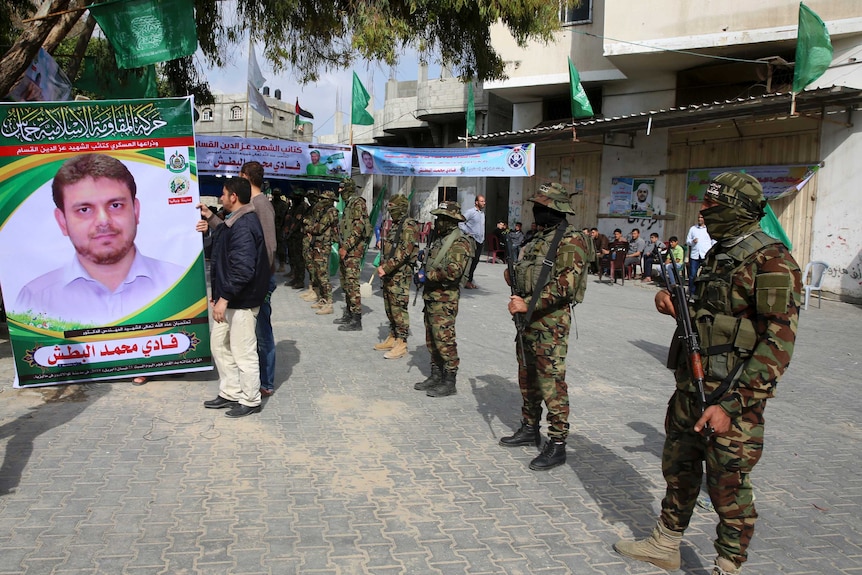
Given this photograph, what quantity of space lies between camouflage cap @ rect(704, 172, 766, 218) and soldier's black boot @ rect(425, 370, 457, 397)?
3420 mm

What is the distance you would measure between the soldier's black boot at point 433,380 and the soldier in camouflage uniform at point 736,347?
10.4ft

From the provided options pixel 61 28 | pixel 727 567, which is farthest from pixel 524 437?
pixel 61 28

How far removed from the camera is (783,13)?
12711mm

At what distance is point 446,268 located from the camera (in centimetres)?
546

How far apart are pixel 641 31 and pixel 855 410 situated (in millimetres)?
11530

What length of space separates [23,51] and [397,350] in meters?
4.96

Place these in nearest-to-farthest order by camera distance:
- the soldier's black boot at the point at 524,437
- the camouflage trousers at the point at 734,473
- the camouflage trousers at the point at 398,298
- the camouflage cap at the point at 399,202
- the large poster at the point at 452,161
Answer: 1. the camouflage trousers at the point at 734,473
2. the soldier's black boot at the point at 524,437
3. the camouflage trousers at the point at 398,298
4. the camouflage cap at the point at 399,202
5. the large poster at the point at 452,161

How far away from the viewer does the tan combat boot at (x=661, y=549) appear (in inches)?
113

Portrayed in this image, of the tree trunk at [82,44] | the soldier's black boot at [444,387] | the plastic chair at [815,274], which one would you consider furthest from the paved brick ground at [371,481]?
the plastic chair at [815,274]

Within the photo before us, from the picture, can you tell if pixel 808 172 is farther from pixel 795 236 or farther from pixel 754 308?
pixel 754 308

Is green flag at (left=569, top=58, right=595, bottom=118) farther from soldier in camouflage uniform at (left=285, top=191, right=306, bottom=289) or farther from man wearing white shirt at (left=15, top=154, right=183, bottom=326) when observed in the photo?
man wearing white shirt at (left=15, top=154, right=183, bottom=326)

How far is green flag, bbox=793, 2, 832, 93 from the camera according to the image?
10.7m

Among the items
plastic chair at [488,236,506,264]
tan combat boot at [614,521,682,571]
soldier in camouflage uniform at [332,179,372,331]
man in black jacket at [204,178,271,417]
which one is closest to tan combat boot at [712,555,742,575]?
tan combat boot at [614,521,682,571]

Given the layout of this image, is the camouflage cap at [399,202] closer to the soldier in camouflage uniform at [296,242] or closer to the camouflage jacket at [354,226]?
the camouflage jacket at [354,226]
